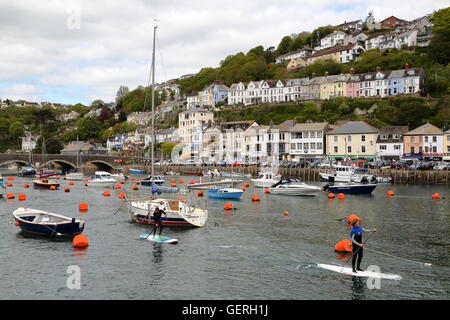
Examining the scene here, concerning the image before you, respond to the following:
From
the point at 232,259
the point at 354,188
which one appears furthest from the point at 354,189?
the point at 232,259

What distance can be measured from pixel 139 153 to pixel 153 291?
139 metres

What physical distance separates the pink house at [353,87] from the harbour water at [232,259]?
101 meters

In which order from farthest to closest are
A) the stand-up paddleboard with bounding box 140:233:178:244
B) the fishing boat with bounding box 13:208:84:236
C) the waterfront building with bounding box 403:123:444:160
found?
the waterfront building with bounding box 403:123:444:160 → the fishing boat with bounding box 13:208:84:236 → the stand-up paddleboard with bounding box 140:233:178:244

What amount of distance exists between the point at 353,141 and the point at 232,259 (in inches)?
3443

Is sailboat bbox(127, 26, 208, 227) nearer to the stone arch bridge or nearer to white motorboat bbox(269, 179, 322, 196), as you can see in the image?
white motorboat bbox(269, 179, 322, 196)

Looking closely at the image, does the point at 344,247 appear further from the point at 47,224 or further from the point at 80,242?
the point at 47,224

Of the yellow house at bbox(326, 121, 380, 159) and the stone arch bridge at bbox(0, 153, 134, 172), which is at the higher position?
the yellow house at bbox(326, 121, 380, 159)

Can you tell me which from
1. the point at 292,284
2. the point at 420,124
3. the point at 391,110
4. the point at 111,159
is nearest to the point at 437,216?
the point at 292,284

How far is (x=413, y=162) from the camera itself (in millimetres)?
98125

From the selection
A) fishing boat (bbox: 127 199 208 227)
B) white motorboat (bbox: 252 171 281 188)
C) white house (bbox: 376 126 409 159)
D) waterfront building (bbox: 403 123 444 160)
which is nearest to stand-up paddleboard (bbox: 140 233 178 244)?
fishing boat (bbox: 127 199 208 227)

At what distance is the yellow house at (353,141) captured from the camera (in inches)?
4198

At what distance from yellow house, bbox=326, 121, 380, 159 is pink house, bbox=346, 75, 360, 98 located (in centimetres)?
3319

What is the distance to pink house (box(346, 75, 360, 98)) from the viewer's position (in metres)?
143

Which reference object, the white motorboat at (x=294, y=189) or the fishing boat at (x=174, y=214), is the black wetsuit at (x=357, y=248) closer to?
the fishing boat at (x=174, y=214)
